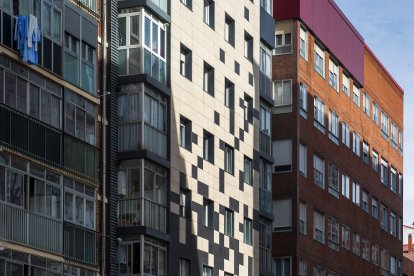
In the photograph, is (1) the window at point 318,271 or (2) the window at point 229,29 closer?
(2) the window at point 229,29

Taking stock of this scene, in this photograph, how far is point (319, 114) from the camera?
263ft

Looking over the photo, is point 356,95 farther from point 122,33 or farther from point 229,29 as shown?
point 122,33

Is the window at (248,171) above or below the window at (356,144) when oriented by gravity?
below

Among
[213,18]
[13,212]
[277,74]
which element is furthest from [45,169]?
[277,74]

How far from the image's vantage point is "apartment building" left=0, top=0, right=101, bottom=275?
4466 cm

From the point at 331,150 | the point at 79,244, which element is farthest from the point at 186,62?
the point at 331,150

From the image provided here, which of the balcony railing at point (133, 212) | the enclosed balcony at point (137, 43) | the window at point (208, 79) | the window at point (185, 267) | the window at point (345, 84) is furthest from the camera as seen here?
the window at point (345, 84)

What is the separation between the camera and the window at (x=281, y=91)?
76438mm

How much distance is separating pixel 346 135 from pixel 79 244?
39620 millimetres

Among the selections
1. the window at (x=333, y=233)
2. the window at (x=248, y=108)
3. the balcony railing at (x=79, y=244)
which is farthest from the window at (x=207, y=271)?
the window at (x=333, y=233)

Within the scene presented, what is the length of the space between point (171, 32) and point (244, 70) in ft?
30.4

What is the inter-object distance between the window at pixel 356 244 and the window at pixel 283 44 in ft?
52.4

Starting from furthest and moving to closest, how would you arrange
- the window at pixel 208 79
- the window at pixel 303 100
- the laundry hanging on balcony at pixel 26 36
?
the window at pixel 303 100
the window at pixel 208 79
the laundry hanging on balcony at pixel 26 36

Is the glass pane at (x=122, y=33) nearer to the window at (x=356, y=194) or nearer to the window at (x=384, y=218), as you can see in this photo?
the window at (x=356, y=194)
